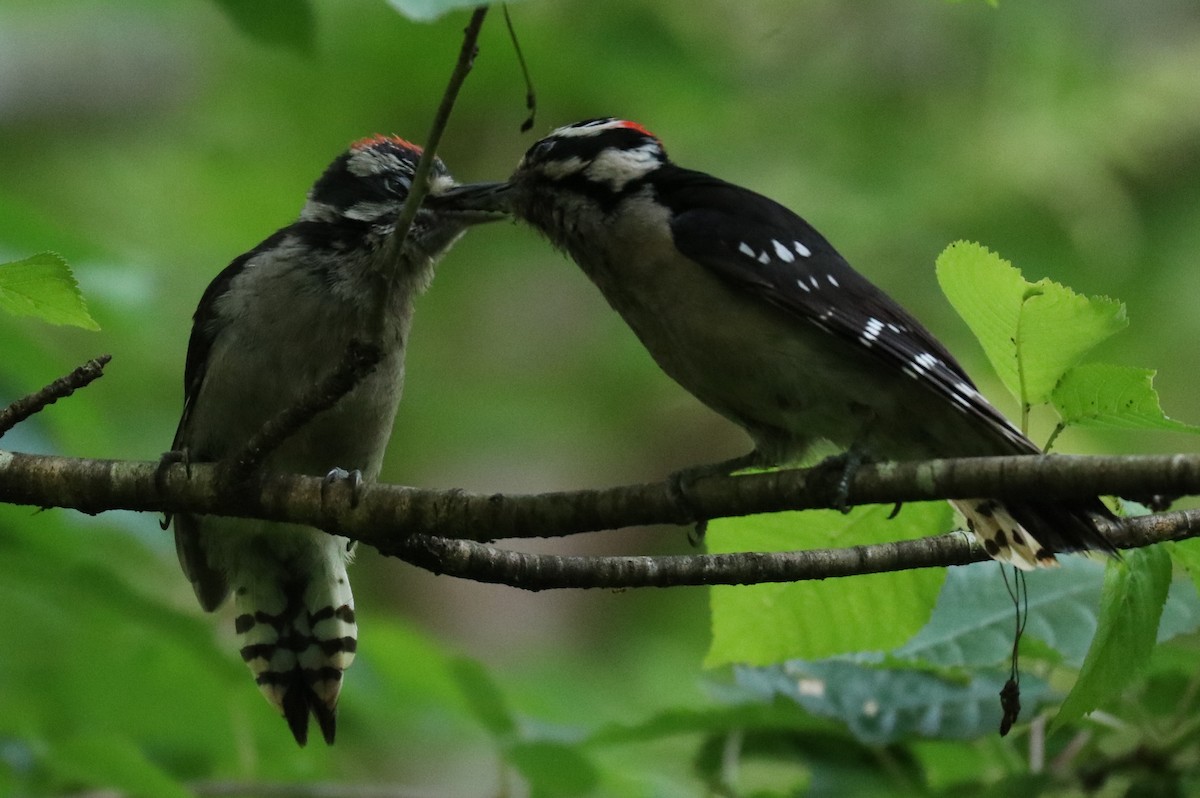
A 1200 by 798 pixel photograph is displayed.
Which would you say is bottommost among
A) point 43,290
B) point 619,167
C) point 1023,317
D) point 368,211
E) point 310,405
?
point 1023,317

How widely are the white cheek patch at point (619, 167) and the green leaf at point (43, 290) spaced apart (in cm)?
169

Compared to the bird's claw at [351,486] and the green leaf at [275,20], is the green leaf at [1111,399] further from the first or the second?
the green leaf at [275,20]

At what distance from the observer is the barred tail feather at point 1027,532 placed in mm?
3109

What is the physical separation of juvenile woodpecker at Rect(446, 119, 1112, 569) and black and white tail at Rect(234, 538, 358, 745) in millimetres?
1668

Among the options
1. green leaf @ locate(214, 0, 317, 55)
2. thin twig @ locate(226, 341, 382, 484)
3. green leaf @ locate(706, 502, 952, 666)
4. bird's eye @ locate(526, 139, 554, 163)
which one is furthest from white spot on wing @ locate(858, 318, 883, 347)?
green leaf @ locate(214, 0, 317, 55)

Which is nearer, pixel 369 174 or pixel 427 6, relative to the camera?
pixel 427 6

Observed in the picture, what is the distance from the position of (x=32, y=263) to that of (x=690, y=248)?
1.69 metres

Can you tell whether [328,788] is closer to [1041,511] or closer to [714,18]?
[1041,511]

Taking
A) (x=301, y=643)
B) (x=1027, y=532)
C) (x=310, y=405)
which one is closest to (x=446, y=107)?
(x=310, y=405)

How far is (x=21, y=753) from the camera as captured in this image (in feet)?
12.6

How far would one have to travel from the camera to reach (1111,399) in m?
2.53

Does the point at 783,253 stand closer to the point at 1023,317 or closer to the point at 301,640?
the point at 1023,317

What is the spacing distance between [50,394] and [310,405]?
0.55 metres

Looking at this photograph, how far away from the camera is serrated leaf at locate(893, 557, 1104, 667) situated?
3402 mm
